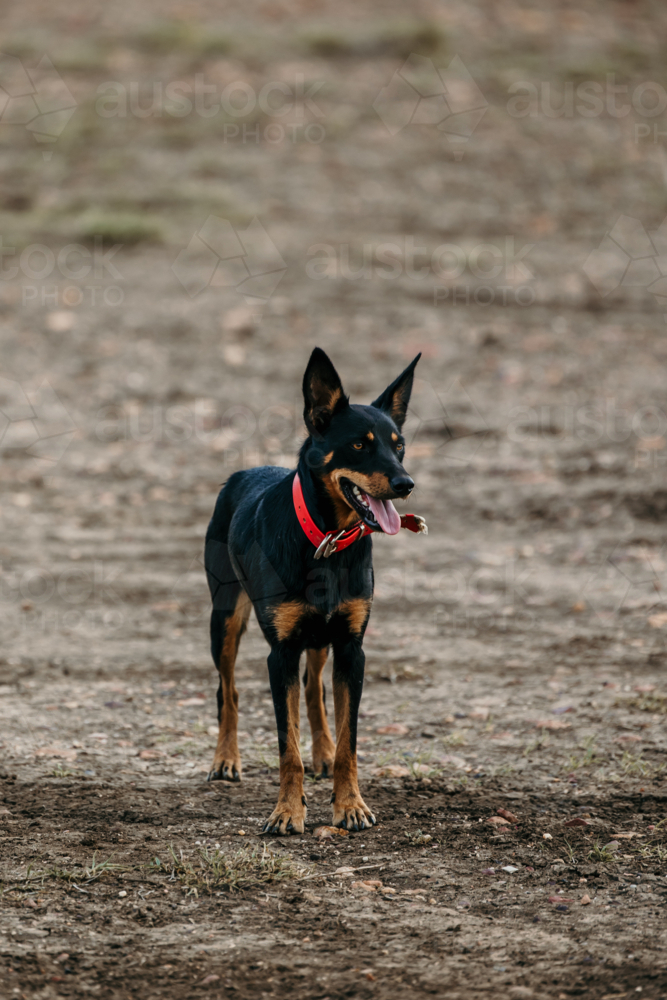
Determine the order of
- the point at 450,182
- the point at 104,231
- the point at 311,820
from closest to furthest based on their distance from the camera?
the point at 311,820 → the point at 104,231 → the point at 450,182

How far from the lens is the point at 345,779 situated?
467 centimetres

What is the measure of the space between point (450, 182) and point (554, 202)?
1.68 meters

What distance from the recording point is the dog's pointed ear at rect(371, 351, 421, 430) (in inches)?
187

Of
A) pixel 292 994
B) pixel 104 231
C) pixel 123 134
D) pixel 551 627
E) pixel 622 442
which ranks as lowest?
pixel 292 994

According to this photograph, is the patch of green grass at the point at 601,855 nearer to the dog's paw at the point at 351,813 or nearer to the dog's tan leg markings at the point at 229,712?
the dog's paw at the point at 351,813

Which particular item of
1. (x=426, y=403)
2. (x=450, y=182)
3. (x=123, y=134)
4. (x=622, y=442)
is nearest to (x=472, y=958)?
(x=622, y=442)

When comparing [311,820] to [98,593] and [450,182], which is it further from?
[450,182]

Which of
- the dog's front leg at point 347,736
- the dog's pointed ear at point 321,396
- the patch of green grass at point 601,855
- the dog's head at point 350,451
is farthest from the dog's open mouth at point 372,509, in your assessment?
the patch of green grass at point 601,855

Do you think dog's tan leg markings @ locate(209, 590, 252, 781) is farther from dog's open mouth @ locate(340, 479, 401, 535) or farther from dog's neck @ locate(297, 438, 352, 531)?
dog's open mouth @ locate(340, 479, 401, 535)

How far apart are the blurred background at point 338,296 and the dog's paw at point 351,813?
2558 millimetres

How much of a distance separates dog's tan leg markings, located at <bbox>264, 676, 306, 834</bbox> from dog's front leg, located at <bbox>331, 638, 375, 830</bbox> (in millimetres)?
171

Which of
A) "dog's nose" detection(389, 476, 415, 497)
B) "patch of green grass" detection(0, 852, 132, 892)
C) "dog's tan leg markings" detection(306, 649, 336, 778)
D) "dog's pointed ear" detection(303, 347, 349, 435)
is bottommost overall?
"patch of green grass" detection(0, 852, 132, 892)

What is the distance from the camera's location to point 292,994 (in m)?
3.40

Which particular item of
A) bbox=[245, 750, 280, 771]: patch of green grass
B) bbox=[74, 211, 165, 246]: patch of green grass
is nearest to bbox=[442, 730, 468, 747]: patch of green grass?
bbox=[245, 750, 280, 771]: patch of green grass
